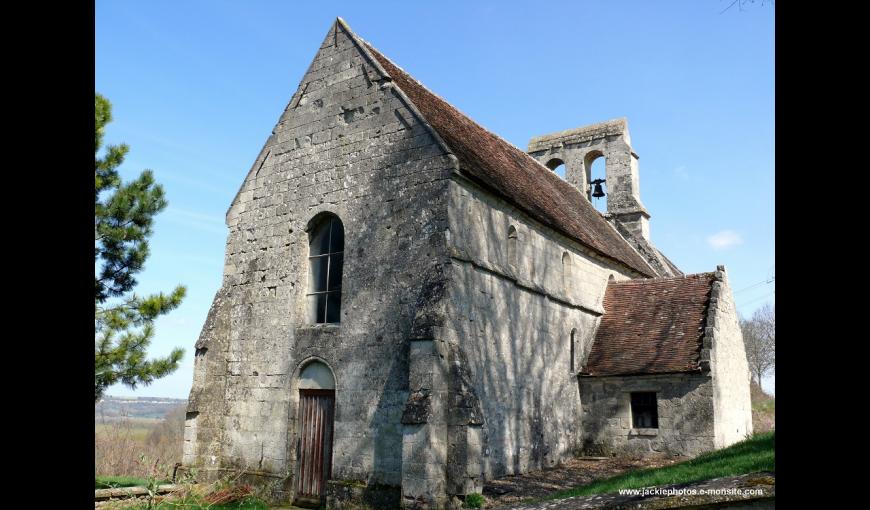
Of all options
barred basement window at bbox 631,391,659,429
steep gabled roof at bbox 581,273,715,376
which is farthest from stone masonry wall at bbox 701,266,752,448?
barred basement window at bbox 631,391,659,429

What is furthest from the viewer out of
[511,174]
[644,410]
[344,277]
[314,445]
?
[511,174]

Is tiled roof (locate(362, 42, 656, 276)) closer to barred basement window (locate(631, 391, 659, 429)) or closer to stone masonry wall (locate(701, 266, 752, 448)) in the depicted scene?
stone masonry wall (locate(701, 266, 752, 448))

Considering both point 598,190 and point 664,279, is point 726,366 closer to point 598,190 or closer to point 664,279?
point 664,279

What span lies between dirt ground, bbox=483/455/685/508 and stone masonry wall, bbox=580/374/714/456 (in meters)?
0.45

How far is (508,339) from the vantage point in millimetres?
13844

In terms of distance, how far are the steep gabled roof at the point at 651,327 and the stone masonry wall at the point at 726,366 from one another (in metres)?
0.34

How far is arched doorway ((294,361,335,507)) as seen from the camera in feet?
41.9

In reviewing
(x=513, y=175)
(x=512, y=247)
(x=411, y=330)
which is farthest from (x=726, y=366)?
(x=411, y=330)

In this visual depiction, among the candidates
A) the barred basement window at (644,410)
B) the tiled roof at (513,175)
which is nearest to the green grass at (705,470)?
the barred basement window at (644,410)

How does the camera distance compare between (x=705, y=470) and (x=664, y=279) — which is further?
(x=664, y=279)

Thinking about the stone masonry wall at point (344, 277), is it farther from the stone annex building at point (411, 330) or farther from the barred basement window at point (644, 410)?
the barred basement window at point (644, 410)

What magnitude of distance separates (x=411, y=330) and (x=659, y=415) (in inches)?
321
